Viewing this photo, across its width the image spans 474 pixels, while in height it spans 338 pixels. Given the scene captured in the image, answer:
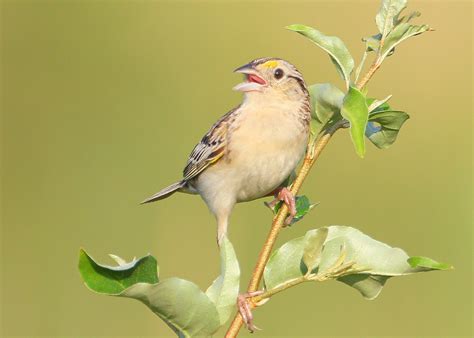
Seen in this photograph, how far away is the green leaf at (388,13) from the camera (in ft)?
6.03

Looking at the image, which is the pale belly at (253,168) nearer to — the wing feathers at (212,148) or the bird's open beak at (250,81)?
the wing feathers at (212,148)

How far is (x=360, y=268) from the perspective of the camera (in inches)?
63.2

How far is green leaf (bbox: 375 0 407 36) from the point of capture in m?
1.84

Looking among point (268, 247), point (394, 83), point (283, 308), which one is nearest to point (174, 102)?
point (394, 83)

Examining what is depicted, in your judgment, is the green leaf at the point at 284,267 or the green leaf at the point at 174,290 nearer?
the green leaf at the point at 174,290

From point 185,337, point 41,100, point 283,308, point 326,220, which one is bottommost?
point 283,308

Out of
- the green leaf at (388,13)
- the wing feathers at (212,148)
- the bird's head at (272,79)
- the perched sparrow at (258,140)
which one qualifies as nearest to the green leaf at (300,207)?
the green leaf at (388,13)

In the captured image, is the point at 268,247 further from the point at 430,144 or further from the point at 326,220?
the point at 430,144

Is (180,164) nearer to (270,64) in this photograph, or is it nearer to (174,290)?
(270,64)

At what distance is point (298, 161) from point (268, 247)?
1254mm

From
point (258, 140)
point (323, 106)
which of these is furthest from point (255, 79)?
point (323, 106)

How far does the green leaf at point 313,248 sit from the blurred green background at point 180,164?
2656 mm

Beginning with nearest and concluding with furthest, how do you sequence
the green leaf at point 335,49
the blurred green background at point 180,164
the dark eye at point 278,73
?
the green leaf at point 335,49 → the dark eye at point 278,73 → the blurred green background at point 180,164

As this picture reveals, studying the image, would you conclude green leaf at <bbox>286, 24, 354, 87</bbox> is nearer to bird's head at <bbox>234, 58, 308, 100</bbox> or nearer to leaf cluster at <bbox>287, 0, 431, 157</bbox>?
leaf cluster at <bbox>287, 0, 431, 157</bbox>
